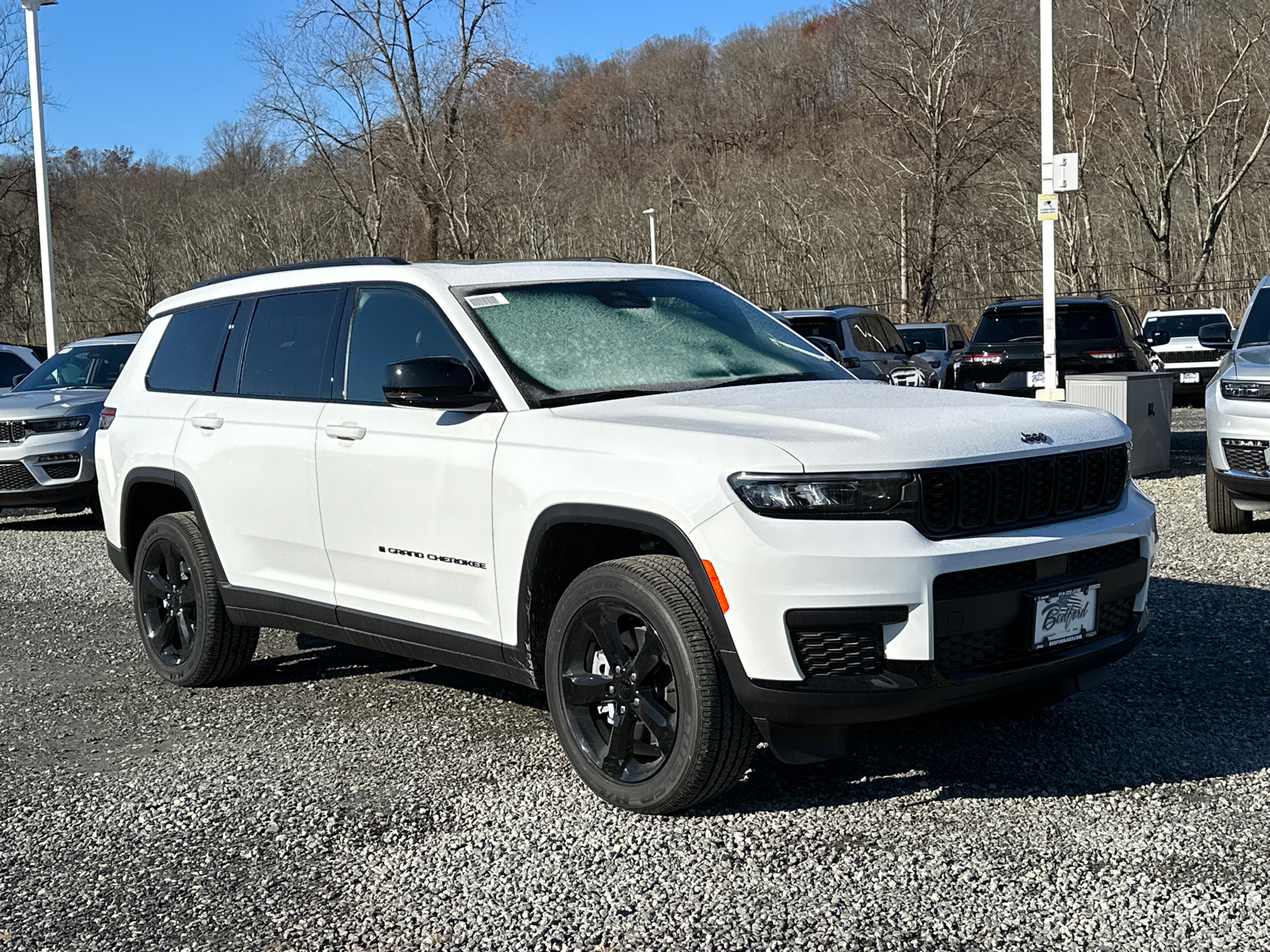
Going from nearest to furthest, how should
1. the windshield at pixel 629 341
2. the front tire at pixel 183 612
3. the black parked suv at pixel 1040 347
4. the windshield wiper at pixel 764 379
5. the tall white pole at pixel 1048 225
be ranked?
the windshield at pixel 629 341 < the windshield wiper at pixel 764 379 < the front tire at pixel 183 612 < the tall white pole at pixel 1048 225 < the black parked suv at pixel 1040 347

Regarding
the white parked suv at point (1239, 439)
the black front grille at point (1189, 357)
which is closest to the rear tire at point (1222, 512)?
the white parked suv at point (1239, 439)

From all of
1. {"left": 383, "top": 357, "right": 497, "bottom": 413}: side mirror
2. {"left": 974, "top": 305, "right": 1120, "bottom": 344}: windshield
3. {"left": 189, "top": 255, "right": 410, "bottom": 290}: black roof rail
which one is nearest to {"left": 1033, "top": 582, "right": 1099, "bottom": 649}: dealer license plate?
{"left": 383, "top": 357, "right": 497, "bottom": 413}: side mirror

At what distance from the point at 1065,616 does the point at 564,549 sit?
5.41 ft

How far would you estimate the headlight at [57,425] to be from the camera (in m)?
13.2

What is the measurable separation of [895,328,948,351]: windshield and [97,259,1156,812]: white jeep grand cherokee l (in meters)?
24.9

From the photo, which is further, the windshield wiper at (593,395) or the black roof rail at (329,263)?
the black roof rail at (329,263)

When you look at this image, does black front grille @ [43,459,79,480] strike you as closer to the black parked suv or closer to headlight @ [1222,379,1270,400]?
the black parked suv

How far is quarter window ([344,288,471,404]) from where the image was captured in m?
5.13

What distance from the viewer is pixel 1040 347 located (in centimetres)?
1578

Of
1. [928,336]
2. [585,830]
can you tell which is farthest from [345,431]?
[928,336]

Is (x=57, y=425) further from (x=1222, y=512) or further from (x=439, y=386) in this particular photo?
(x=1222, y=512)

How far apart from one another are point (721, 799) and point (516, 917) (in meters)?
1.06

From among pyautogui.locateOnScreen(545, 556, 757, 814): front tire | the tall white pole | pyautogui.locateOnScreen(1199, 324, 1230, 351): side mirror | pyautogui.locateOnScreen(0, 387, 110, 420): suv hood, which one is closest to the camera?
pyautogui.locateOnScreen(545, 556, 757, 814): front tire

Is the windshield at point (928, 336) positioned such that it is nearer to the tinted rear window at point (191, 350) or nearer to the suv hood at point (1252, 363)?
the suv hood at point (1252, 363)
